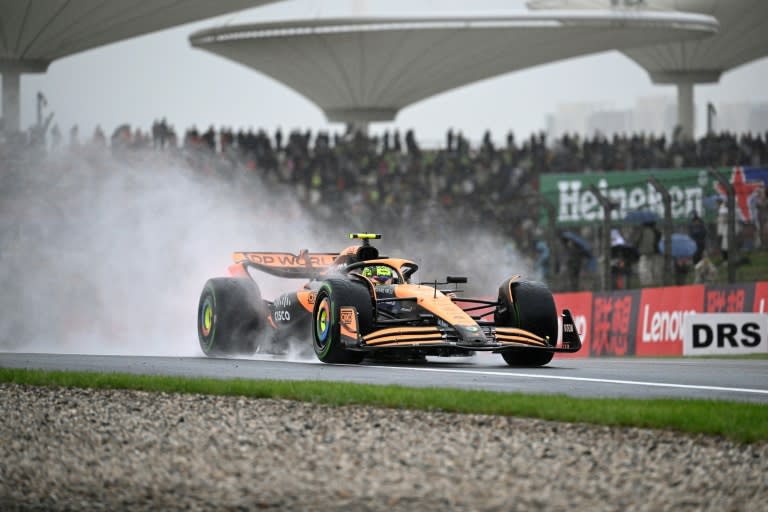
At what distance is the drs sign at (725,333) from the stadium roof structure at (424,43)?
31.6 m

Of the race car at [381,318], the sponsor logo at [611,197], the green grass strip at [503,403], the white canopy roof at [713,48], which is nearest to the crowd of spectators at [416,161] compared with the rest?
the sponsor logo at [611,197]

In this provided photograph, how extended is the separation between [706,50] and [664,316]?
46.1 meters

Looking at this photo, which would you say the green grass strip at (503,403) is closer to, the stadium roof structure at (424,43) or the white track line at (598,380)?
the white track line at (598,380)

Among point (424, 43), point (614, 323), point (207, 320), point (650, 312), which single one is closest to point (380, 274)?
point (207, 320)

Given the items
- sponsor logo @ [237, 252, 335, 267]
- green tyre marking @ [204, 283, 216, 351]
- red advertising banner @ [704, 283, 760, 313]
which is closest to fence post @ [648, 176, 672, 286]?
red advertising banner @ [704, 283, 760, 313]

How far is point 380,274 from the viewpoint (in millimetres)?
16969

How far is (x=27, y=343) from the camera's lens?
24.9 meters

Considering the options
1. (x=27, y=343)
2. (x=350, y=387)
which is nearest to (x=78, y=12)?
(x=27, y=343)

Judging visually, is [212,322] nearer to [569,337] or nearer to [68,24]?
[569,337]

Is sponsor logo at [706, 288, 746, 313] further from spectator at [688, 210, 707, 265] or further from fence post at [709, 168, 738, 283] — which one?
spectator at [688, 210, 707, 265]

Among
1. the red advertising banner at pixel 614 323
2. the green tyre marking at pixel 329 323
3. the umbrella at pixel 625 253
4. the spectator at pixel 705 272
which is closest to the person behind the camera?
the green tyre marking at pixel 329 323

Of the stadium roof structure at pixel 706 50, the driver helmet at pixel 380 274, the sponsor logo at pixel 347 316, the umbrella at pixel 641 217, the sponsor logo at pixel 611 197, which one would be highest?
the stadium roof structure at pixel 706 50

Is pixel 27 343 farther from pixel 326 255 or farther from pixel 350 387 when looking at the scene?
pixel 350 387

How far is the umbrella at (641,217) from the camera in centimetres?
2859
